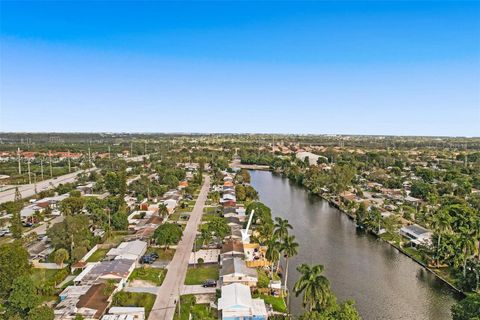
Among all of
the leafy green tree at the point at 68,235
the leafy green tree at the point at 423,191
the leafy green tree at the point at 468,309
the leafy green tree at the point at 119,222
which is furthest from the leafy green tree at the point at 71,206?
the leafy green tree at the point at 423,191

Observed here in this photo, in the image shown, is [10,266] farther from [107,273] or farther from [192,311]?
[192,311]

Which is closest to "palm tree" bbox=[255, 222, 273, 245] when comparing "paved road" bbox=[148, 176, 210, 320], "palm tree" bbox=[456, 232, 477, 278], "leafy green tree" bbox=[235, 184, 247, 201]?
"paved road" bbox=[148, 176, 210, 320]

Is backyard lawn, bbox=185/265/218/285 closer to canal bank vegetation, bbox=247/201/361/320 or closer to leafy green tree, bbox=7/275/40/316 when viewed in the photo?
canal bank vegetation, bbox=247/201/361/320

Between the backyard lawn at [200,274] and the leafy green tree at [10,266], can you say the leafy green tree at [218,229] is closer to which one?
the backyard lawn at [200,274]

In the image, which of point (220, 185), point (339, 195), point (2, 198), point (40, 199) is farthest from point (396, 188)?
point (2, 198)

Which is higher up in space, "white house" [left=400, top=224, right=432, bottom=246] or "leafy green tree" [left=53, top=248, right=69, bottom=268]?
"leafy green tree" [left=53, top=248, right=69, bottom=268]

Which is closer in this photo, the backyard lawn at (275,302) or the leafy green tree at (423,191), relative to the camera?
the backyard lawn at (275,302)
